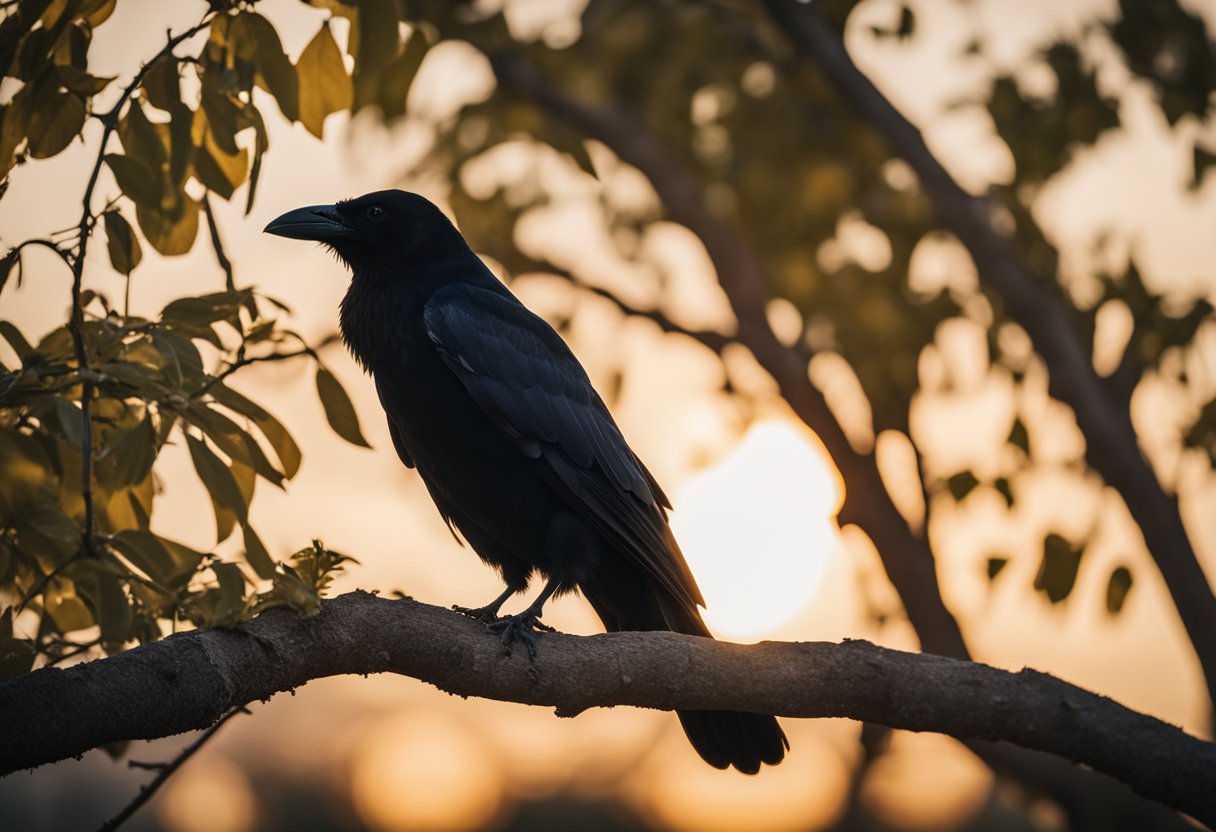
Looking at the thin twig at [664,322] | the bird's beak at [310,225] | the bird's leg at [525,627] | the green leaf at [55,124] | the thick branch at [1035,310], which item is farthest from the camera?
the thin twig at [664,322]

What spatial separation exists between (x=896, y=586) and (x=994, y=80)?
8.33 ft

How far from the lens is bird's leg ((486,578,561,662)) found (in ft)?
10.4

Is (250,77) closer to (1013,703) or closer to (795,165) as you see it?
(1013,703)

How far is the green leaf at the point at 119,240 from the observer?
2.72 m

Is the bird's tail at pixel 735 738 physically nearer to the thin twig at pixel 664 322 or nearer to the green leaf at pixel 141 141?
the green leaf at pixel 141 141

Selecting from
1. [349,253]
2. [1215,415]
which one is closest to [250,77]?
[349,253]

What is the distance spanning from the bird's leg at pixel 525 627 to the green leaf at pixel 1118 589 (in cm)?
251

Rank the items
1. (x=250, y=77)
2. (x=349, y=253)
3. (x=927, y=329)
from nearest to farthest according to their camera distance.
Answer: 1. (x=250, y=77)
2. (x=349, y=253)
3. (x=927, y=329)

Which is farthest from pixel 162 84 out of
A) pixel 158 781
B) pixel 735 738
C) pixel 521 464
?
pixel 735 738

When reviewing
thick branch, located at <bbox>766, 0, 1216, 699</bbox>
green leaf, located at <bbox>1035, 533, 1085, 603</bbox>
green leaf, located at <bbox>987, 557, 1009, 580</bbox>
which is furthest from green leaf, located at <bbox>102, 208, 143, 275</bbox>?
green leaf, located at <bbox>987, 557, 1009, 580</bbox>

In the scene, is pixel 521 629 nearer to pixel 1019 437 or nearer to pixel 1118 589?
pixel 1118 589

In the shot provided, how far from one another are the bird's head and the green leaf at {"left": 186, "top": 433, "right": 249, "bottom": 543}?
7.11ft

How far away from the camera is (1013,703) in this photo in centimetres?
327

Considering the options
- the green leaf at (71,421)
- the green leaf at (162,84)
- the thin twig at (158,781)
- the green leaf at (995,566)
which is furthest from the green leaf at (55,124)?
the green leaf at (995,566)
